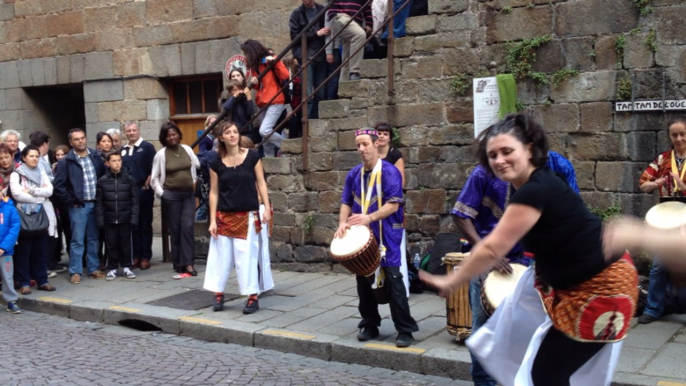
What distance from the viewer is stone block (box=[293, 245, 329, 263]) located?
32.8 ft

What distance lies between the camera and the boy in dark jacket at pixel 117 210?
404 inches

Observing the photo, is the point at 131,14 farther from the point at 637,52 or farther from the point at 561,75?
the point at 637,52

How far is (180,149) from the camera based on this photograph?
10.4 m

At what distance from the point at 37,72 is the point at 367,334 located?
11.4 m

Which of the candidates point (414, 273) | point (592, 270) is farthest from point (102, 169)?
point (592, 270)

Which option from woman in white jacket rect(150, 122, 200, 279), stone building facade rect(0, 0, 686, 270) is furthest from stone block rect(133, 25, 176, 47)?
woman in white jacket rect(150, 122, 200, 279)

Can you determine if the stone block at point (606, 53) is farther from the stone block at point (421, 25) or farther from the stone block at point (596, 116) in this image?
the stone block at point (421, 25)

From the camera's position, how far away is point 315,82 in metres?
11.1

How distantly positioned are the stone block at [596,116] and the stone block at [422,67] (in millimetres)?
1746

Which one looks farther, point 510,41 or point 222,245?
point 510,41

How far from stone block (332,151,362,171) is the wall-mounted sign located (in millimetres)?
3175

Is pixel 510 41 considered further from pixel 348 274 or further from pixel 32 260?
pixel 32 260

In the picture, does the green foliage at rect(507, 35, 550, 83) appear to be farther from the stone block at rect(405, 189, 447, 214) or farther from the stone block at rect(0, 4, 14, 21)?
the stone block at rect(0, 4, 14, 21)

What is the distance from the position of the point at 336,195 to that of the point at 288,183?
0.75m
